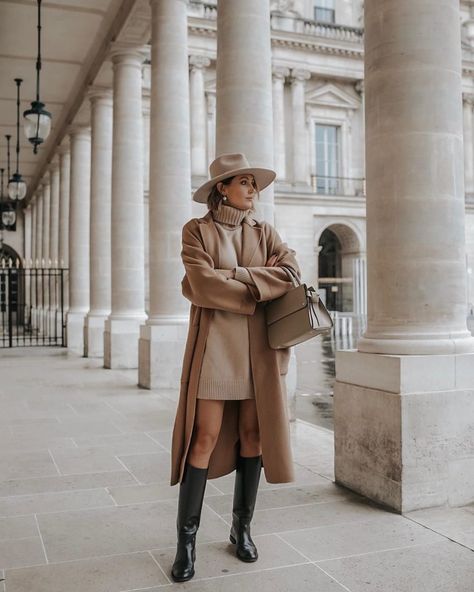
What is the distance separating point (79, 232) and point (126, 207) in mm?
6893

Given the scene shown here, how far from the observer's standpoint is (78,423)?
841 centimetres

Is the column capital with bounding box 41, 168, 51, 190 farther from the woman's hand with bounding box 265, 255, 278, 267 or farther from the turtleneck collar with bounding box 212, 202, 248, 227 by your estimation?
the woman's hand with bounding box 265, 255, 278, 267

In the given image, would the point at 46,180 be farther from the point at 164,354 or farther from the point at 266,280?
the point at 266,280

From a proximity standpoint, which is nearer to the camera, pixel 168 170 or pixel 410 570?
pixel 410 570

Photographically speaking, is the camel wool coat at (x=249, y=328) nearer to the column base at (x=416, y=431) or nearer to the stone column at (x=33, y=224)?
the column base at (x=416, y=431)

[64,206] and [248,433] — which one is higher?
[64,206]

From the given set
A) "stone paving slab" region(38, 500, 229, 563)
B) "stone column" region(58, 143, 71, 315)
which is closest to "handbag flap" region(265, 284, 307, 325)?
"stone paving slab" region(38, 500, 229, 563)

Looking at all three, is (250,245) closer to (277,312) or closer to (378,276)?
(277,312)

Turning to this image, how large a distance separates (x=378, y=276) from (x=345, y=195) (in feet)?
109

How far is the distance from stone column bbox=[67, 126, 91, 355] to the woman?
1738 centimetres

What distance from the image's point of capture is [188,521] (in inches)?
147

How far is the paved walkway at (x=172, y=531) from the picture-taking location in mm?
3656

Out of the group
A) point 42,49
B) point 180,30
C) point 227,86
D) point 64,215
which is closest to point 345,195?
point 64,215

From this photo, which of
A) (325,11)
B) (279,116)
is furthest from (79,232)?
(325,11)
